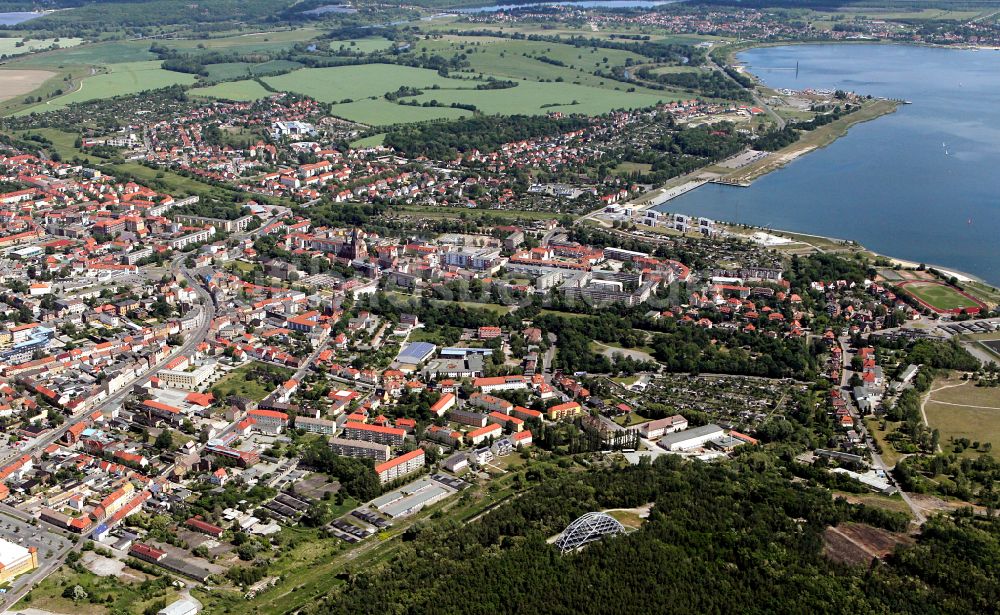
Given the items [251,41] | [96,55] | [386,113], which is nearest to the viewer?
[386,113]

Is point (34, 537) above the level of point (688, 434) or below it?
above

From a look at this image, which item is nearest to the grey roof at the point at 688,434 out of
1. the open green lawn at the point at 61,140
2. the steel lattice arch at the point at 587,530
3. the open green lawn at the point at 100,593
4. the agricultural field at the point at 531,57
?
the steel lattice arch at the point at 587,530

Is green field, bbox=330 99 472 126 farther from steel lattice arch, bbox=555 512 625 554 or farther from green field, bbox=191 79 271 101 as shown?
steel lattice arch, bbox=555 512 625 554

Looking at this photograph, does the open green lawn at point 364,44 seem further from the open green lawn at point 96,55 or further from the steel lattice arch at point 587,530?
the steel lattice arch at point 587,530

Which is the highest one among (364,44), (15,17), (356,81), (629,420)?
(15,17)

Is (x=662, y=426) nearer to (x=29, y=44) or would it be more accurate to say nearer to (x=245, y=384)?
(x=245, y=384)

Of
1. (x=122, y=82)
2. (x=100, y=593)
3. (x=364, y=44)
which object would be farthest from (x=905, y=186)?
(x=364, y=44)
